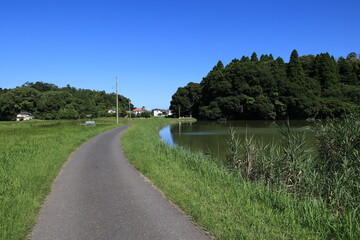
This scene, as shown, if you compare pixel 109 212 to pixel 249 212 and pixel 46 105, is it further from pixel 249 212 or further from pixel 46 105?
pixel 46 105

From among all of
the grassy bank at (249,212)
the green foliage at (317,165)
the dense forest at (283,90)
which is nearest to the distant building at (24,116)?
the dense forest at (283,90)

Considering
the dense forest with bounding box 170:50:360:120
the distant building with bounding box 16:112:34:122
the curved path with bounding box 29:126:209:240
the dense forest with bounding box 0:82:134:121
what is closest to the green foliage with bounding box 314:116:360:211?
the curved path with bounding box 29:126:209:240

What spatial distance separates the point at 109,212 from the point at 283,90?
80.0m

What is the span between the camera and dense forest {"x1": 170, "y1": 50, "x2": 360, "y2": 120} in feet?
248

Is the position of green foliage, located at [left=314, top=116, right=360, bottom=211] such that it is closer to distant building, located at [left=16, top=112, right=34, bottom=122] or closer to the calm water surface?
the calm water surface

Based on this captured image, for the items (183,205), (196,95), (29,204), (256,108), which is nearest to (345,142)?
(183,205)

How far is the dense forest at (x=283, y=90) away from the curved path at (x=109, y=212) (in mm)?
72573

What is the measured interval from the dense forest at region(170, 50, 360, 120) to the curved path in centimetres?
7257

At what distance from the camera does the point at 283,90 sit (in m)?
79.1

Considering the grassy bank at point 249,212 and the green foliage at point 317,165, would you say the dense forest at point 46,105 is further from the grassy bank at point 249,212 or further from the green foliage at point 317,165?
the grassy bank at point 249,212

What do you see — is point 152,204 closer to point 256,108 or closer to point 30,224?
point 30,224

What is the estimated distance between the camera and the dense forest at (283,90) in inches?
2978

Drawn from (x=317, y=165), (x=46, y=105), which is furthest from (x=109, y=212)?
(x=46, y=105)

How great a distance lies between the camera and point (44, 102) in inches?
3514
